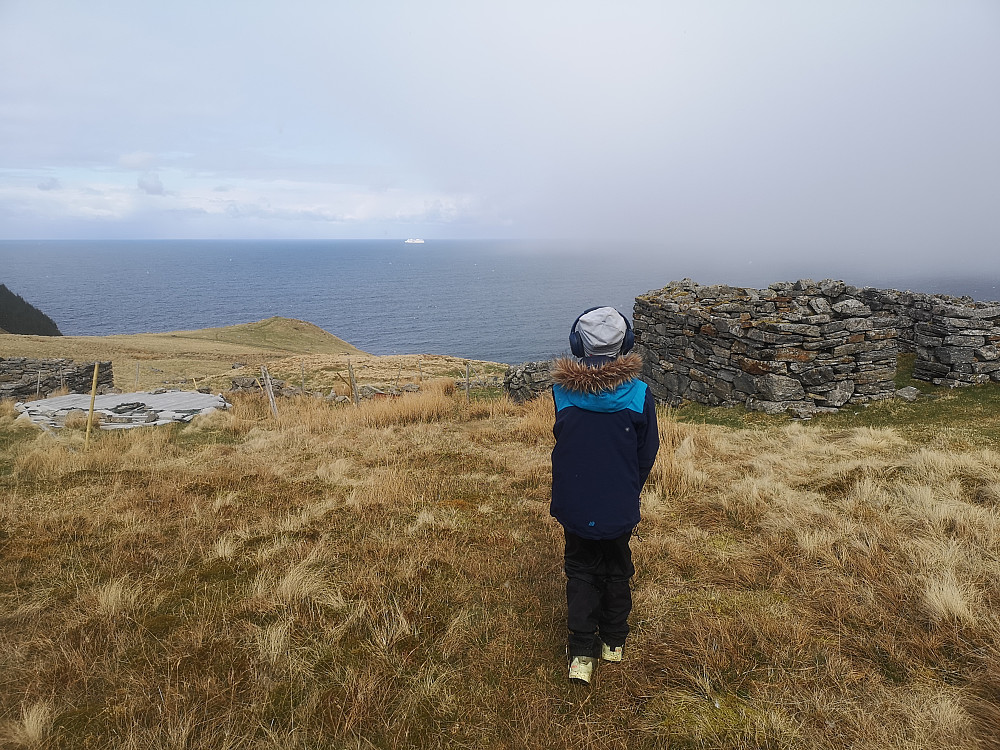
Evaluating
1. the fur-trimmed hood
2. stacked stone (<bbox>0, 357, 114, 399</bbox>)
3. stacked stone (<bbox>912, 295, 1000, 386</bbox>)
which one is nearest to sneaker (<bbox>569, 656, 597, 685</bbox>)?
the fur-trimmed hood

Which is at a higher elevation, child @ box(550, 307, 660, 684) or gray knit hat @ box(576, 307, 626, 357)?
gray knit hat @ box(576, 307, 626, 357)

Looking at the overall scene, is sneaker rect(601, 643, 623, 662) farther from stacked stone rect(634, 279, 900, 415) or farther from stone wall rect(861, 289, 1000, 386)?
stone wall rect(861, 289, 1000, 386)

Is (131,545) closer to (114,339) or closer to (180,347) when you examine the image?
(180,347)

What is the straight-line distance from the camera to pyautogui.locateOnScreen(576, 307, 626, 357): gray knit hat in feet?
9.64

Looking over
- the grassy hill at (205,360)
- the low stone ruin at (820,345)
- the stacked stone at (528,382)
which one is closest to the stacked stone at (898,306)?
the low stone ruin at (820,345)

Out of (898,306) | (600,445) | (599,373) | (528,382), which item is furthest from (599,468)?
(898,306)

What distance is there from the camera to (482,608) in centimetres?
369

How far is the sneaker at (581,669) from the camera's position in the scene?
2.92 meters

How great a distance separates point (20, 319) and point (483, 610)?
64831 millimetres

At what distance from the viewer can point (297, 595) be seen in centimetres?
381

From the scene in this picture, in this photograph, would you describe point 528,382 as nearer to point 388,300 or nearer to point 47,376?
point 47,376

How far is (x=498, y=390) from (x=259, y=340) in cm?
4064

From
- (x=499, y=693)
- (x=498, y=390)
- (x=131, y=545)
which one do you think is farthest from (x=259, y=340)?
(x=499, y=693)

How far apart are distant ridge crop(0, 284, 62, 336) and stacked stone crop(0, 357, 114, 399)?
34.8m
